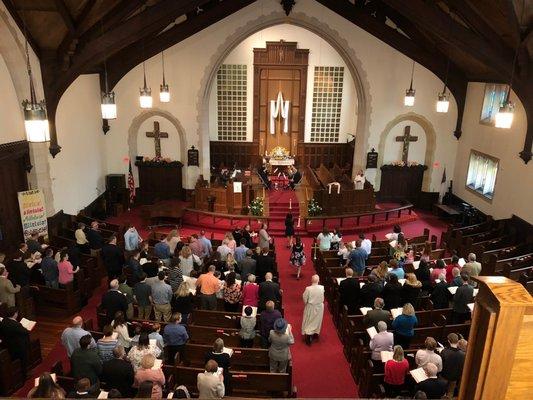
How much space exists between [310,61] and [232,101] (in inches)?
170

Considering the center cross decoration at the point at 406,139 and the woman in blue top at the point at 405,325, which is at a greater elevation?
the center cross decoration at the point at 406,139

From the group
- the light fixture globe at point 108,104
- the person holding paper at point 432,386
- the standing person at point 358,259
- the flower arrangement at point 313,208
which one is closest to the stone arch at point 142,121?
the flower arrangement at point 313,208

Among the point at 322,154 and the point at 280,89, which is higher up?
the point at 280,89

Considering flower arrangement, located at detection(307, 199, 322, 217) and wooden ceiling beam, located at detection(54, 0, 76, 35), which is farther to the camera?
flower arrangement, located at detection(307, 199, 322, 217)

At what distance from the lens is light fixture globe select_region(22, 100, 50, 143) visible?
6379mm

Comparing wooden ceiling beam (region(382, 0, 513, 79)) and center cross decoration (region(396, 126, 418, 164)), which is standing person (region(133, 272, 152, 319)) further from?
center cross decoration (region(396, 126, 418, 164))

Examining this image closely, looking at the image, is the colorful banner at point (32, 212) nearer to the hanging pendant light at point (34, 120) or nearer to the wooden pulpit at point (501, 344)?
the hanging pendant light at point (34, 120)

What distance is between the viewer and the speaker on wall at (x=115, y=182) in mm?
16594

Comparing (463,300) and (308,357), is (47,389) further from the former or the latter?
(463,300)

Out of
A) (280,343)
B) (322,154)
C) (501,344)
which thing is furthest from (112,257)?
(322,154)

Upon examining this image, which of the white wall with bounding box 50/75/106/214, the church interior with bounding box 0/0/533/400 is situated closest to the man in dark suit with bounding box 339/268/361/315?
the church interior with bounding box 0/0/533/400

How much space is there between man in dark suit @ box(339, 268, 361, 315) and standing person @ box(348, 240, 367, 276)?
1.48 meters

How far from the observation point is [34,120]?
→ 643 centimetres

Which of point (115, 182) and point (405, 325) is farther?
point (115, 182)
